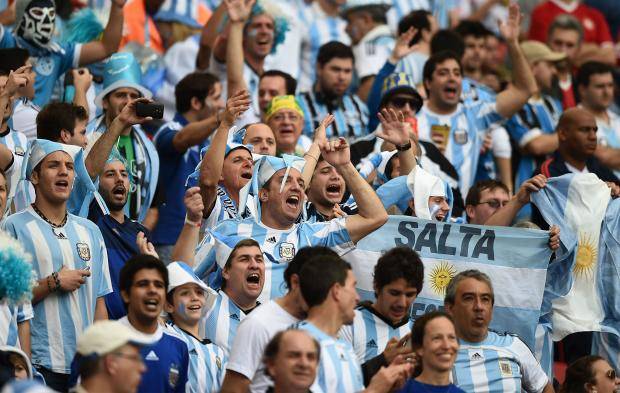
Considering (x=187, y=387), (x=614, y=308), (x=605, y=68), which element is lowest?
(x=187, y=387)

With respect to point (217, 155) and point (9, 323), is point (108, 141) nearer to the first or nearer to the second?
point (217, 155)

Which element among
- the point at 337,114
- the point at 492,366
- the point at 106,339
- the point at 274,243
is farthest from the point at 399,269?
the point at 337,114

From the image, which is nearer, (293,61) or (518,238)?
(518,238)

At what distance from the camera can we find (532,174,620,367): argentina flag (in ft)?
37.1

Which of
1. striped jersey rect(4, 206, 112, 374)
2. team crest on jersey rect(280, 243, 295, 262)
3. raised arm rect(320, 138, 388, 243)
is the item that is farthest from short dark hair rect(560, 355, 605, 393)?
striped jersey rect(4, 206, 112, 374)

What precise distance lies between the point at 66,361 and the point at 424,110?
213 inches

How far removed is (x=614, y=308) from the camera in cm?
1134

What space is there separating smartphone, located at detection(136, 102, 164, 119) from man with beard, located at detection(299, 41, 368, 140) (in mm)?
3433

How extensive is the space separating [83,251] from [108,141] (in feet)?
3.67

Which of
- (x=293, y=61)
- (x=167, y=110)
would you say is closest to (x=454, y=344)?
(x=167, y=110)

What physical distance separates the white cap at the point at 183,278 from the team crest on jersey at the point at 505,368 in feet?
6.17

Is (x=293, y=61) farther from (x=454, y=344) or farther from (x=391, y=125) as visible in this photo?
(x=454, y=344)

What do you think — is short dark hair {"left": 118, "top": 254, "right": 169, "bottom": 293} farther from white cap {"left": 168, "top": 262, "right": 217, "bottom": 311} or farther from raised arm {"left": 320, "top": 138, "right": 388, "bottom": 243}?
raised arm {"left": 320, "top": 138, "right": 388, "bottom": 243}

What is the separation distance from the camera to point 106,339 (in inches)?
305
